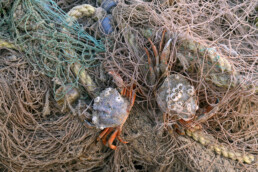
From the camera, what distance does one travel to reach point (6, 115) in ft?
6.30

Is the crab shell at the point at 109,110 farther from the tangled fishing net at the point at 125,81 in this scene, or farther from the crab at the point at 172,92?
the crab at the point at 172,92

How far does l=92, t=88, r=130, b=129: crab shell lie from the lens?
6.36ft

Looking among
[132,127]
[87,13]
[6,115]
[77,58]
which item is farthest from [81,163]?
[87,13]

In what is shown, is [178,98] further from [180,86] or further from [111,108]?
[111,108]

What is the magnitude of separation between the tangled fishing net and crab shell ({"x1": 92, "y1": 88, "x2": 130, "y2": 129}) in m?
0.13

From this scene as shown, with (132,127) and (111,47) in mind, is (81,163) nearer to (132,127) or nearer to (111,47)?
(132,127)

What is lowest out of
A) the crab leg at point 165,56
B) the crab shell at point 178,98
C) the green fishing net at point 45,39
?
the crab shell at point 178,98

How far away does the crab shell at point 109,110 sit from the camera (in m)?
1.94

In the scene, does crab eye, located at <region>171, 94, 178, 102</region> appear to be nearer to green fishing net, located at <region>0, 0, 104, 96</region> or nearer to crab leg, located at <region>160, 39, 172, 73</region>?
crab leg, located at <region>160, 39, 172, 73</region>

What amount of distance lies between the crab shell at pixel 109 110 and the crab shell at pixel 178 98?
272mm

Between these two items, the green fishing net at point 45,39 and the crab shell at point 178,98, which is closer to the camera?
the crab shell at point 178,98

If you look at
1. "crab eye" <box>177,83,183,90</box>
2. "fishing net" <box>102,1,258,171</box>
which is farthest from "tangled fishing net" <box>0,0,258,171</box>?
"crab eye" <box>177,83,183,90</box>

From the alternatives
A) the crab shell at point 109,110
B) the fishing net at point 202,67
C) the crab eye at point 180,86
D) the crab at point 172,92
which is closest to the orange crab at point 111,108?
the crab shell at point 109,110

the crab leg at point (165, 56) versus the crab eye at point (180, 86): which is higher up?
the crab leg at point (165, 56)
